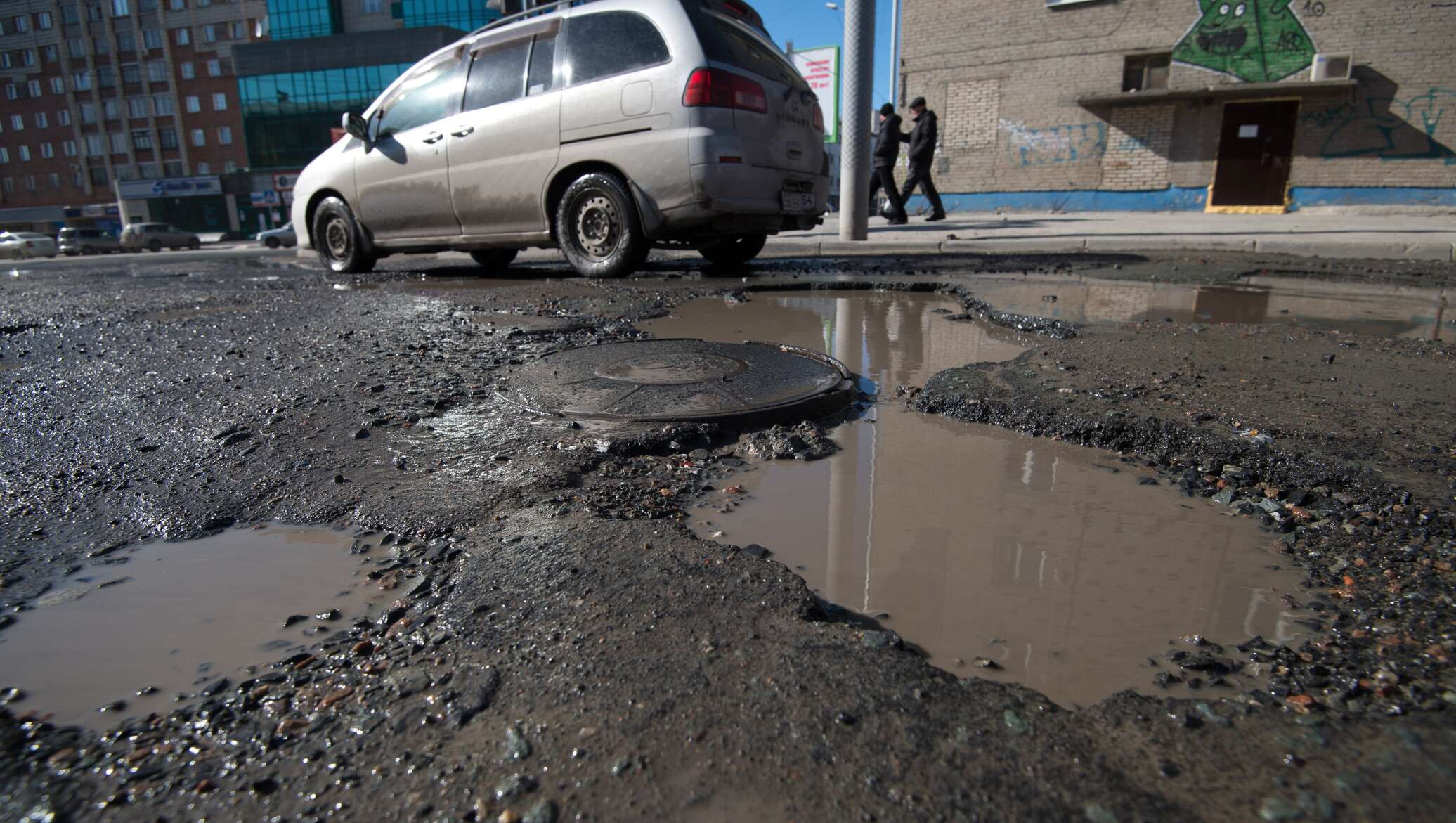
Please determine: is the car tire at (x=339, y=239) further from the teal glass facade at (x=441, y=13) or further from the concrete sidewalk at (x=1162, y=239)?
the teal glass facade at (x=441, y=13)

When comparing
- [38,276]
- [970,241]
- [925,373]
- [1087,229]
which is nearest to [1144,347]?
[925,373]

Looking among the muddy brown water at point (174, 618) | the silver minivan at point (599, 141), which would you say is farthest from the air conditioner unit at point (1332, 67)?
the muddy brown water at point (174, 618)

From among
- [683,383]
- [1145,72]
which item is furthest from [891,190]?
[683,383]

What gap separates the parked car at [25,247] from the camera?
29.9 metres

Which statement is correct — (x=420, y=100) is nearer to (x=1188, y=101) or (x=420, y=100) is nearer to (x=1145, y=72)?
(x=1145, y=72)

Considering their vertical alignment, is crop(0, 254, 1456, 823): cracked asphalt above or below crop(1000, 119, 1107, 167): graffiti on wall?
below

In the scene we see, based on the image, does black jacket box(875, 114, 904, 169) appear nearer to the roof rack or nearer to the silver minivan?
the silver minivan

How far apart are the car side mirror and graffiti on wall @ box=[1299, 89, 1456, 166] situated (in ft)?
57.2

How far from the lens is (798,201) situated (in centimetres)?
616

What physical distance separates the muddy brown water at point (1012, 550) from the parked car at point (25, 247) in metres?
37.9

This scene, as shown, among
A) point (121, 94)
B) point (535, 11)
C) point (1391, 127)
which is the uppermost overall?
point (121, 94)

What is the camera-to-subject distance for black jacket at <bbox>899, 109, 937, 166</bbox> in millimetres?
12250

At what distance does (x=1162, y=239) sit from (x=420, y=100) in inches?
300

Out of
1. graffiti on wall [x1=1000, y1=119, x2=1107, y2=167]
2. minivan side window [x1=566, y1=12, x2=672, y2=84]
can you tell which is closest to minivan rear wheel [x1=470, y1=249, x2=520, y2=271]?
minivan side window [x1=566, y1=12, x2=672, y2=84]
